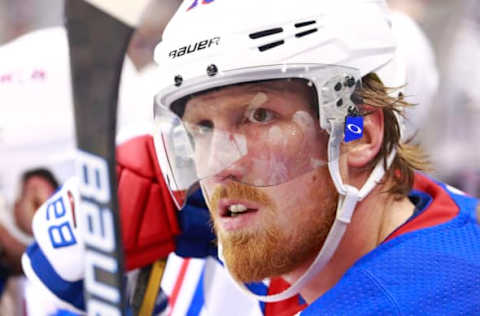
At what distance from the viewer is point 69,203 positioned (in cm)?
152

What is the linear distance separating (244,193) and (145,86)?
98cm

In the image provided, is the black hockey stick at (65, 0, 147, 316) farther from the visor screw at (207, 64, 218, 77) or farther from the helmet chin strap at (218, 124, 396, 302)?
the helmet chin strap at (218, 124, 396, 302)

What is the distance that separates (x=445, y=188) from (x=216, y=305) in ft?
1.66

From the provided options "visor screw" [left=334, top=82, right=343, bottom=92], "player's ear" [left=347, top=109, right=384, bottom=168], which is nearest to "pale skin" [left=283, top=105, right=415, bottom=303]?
"player's ear" [left=347, top=109, right=384, bottom=168]

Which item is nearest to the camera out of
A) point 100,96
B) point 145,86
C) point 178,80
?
point 100,96

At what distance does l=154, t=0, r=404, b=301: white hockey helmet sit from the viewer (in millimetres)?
1254

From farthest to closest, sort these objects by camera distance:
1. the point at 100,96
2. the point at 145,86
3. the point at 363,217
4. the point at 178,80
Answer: the point at 145,86
the point at 363,217
the point at 178,80
the point at 100,96

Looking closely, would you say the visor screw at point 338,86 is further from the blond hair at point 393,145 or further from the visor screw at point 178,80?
the visor screw at point 178,80

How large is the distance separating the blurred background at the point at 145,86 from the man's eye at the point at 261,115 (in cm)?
21

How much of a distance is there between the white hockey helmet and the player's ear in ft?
0.17

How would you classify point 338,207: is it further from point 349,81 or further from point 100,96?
point 100,96

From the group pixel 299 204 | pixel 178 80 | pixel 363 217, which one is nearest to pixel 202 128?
pixel 178 80

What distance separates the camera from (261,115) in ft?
4.29

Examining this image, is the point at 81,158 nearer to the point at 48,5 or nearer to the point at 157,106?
the point at 157,106
